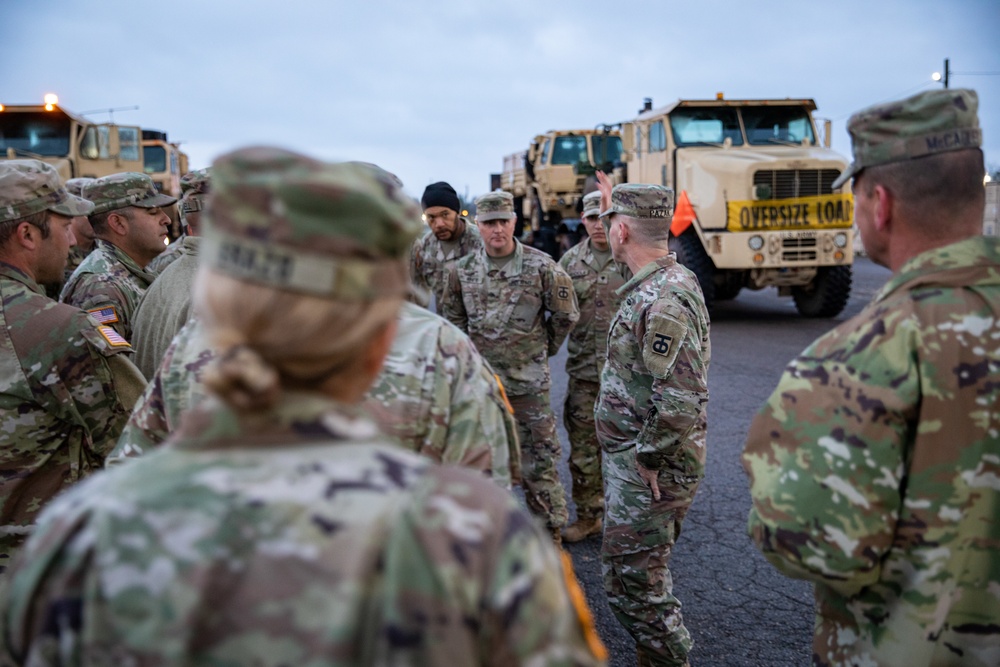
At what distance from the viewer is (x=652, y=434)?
2.94m

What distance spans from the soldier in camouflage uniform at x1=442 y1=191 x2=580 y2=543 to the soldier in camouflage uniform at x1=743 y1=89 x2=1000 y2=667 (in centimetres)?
304

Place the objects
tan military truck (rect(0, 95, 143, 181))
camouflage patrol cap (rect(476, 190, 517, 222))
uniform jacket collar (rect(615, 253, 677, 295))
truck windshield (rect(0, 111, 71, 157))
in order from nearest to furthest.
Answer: uniform jacket collar (rect(615, 253, 677, 295)) < camouflage patrol cap (rect(476, 190, 517, 222)) < tan military truck (rect(0, 95, 143, 181)) < truck windshield (rect(0, 111, 71, 157))

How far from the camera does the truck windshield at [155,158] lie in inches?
649

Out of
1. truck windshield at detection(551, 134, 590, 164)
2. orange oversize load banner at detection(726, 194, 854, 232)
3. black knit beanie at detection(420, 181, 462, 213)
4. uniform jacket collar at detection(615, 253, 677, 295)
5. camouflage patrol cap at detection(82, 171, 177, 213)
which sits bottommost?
uniform jacket collar at detection(615, 253, 677, 295)

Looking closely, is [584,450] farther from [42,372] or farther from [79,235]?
[79,235]

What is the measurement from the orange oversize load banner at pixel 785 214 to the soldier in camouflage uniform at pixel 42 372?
383 inches

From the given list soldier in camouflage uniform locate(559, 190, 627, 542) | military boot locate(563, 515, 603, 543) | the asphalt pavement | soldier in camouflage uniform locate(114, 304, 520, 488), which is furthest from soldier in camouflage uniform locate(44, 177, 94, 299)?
soldier in camouflage uniform locate(114, 304, 520, 488)

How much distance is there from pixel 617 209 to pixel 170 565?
278 cm

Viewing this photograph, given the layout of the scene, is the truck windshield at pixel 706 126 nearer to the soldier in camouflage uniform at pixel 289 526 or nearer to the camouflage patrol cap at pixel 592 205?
the camouflage patrol cap at pixel 592 205

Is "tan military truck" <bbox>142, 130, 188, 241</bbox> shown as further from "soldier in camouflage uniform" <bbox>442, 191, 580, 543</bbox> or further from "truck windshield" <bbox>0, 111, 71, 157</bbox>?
"soldier in camouflage uniform" <bbox>442, 191, 580, 543</bbox>

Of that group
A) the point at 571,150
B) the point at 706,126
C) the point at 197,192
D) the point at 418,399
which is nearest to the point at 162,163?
the point at 571,150

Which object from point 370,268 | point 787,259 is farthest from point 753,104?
point 370,268

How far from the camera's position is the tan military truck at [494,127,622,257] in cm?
1673

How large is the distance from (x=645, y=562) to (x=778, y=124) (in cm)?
1020
